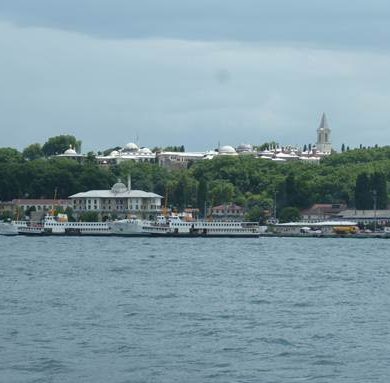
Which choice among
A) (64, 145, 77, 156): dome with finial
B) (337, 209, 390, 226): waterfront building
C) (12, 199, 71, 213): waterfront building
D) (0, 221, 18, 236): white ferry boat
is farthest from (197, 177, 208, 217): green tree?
(64, 145, 77, 156): dome with finial

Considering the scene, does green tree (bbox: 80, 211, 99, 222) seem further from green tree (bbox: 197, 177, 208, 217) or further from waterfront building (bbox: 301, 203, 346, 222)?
waterfront building (bbox: 301, 203, 346, 222)

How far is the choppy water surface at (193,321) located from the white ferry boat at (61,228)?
3925 cm

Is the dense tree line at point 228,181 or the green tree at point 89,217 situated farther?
the dense tree line at point 228,181

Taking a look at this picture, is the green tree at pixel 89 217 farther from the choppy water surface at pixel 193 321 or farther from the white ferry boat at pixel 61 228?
the choppy water surface at pixel 193 321

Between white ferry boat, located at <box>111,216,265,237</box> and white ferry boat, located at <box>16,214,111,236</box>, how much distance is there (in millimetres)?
1221

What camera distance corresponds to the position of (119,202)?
12594 cm

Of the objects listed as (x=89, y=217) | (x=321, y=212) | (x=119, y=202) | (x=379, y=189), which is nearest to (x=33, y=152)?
(x=119, y=202)

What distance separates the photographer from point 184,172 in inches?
5581

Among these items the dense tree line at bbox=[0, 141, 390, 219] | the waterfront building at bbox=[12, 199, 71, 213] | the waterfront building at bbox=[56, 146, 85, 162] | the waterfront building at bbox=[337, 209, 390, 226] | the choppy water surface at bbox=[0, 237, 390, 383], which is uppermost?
the waterfront building at bbox=[56, 146, 85, 162]

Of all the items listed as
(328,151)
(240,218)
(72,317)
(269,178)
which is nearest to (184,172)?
(269,178)

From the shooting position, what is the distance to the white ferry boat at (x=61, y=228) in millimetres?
99562

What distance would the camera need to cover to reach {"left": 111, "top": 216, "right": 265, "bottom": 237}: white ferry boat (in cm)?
9676

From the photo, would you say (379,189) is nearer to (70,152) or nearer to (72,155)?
(72,155)

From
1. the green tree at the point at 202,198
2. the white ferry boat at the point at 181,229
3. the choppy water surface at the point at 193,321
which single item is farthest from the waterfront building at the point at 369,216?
the choppy water surface at the point at 193,321
